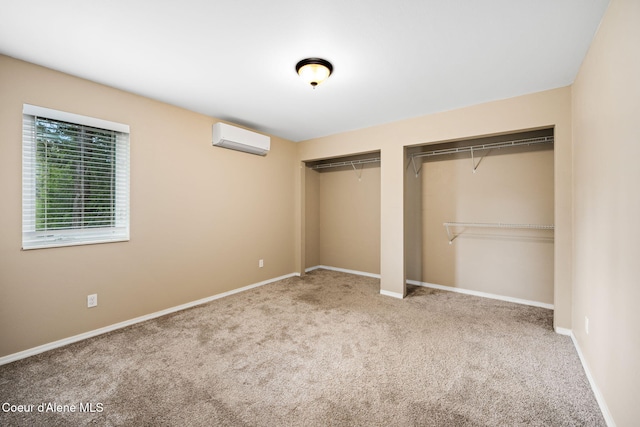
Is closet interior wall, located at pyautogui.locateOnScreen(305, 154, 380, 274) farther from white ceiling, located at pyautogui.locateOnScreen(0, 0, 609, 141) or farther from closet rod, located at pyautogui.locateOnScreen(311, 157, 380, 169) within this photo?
white ceiling, located at pyautogui.locateOnScreen(0, 0, 609, 141)

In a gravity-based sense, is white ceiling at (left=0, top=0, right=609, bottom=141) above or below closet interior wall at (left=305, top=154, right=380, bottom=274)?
above

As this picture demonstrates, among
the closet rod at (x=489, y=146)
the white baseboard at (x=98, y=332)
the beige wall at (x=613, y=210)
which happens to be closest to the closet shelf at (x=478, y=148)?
the closet rod at (x=489, y=146)

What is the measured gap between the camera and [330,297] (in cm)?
378

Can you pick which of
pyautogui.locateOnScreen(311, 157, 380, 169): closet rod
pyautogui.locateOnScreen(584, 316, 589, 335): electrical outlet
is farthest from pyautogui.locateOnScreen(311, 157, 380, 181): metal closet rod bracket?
pyautogui.locateOnScreen(584, 316, 589, 335): electrical outlet

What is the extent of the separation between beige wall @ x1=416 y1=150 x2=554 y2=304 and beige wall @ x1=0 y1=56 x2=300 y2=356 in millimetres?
2532

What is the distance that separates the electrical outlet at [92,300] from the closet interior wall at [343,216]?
3.28 m

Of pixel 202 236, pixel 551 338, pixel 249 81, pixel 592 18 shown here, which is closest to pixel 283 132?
pixel 249 81

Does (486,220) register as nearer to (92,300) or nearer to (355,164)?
(355,164)

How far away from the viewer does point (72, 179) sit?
2.51m

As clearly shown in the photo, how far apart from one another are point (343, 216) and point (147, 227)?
10.9 feet

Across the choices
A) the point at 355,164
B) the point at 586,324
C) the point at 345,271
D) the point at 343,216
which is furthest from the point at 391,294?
the point at 355,164

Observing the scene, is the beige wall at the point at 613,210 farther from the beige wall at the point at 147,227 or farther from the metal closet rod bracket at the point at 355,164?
the beige wall at the point at 147,227

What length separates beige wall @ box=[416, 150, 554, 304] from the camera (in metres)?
3.41

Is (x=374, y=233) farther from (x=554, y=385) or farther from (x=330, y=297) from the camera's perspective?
(x=554, y=385)
